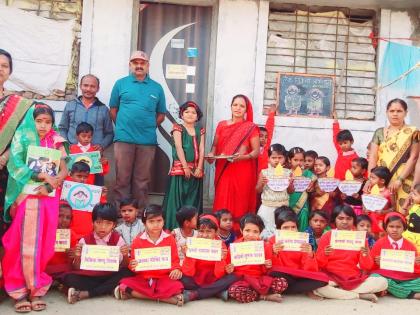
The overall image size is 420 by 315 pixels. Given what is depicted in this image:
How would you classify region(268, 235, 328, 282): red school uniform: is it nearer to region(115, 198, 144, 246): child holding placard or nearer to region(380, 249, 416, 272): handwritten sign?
region(380, 249, 416, 272): handwritten sign

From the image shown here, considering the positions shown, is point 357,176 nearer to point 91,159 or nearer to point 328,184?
point 328,184

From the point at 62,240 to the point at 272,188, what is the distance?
2045mm

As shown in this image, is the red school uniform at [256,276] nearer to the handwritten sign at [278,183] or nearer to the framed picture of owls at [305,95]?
the handwritten sign at [278,183]

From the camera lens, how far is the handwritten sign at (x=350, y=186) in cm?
526

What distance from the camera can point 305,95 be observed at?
6.77 meters

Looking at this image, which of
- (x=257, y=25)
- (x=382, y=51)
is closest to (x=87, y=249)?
(x=257, y=25)

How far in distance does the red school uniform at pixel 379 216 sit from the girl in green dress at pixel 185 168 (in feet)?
5.86

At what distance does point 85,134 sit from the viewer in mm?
5371

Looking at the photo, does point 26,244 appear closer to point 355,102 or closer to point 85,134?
point 85,134

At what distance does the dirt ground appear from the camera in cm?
387

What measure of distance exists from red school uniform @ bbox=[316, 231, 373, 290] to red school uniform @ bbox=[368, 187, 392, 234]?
67 centimetres

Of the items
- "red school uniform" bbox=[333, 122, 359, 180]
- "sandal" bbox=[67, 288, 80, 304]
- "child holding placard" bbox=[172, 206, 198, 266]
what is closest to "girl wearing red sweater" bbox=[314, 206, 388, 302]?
"child holding placard" bbox=[172, 206, 198, 266]

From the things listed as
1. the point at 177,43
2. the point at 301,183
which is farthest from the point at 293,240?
the point at 177,43

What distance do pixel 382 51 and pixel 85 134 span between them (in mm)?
→ 3893
